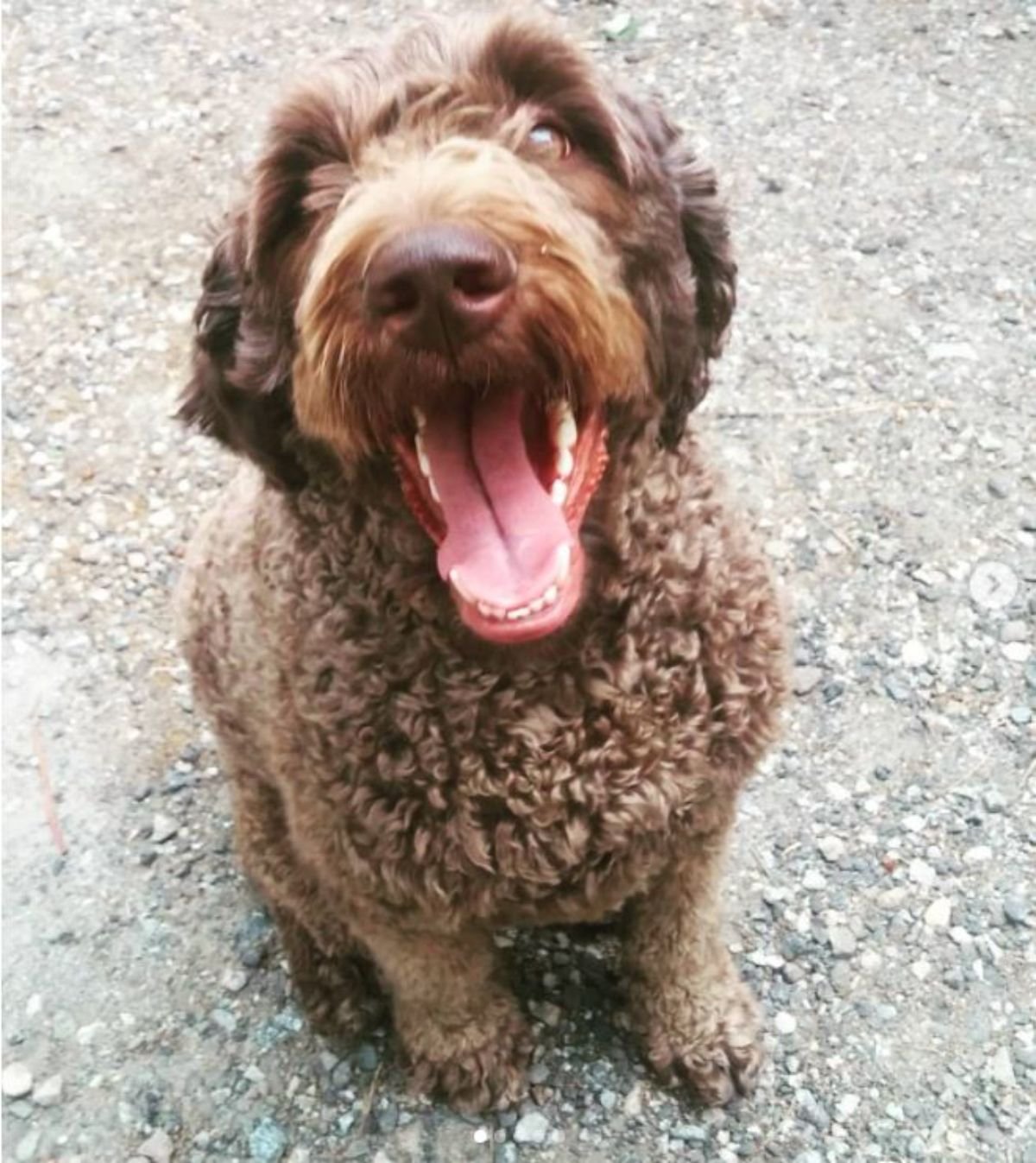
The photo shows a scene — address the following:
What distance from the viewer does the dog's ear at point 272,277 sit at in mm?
2201

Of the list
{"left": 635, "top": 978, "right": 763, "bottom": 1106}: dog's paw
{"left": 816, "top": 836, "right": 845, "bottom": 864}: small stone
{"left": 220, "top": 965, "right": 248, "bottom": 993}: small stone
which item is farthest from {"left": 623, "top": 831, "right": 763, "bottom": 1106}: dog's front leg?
{"left": 220, "top": 965, "right": 248, "bottom": 993}: small stone

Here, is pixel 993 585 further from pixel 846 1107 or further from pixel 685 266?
pixel 685 266

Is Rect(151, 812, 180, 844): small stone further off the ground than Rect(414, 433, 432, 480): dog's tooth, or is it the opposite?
Rect(414, 433, 432, 480): dog's tooth

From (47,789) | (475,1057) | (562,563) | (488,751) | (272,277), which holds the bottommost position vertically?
(47,789)

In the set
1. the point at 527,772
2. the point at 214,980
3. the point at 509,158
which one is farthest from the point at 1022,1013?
the point at 509,158

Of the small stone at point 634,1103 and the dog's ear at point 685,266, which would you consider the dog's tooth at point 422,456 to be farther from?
the small stone at point 634,1103

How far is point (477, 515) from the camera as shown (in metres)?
2.13

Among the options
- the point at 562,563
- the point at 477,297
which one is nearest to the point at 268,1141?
the point at 562,563

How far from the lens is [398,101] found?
2.18 metres

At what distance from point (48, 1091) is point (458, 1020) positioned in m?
0.95

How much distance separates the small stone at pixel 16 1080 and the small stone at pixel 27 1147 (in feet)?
0.29

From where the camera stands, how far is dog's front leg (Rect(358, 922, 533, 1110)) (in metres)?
2.79

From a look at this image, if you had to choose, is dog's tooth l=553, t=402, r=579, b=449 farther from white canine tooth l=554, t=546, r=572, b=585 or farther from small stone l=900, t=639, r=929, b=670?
small stone l=900, t=639, r=929, b=670

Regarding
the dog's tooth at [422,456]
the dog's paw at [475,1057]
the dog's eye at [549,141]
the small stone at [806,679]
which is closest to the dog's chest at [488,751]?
the dog's tooth at [422,456]
